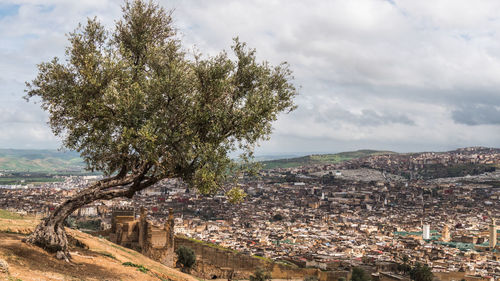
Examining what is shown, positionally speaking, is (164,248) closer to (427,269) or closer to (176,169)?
(176,169)

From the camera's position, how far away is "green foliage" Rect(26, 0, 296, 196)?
37.5 feet

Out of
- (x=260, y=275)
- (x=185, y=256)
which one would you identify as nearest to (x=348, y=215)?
(x=260, y=275)

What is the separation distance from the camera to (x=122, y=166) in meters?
12.8

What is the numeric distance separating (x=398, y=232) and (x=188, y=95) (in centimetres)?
6641

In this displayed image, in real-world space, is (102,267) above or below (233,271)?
above

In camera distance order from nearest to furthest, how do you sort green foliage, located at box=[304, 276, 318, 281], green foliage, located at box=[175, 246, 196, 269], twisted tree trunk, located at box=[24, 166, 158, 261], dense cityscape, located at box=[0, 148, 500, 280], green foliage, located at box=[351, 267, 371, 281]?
1. twisted tree trunk, located at box=[24, 166, 158, 261]
2. green foliage, located at box=[175, 246, 196, 269]
3. green foliage, located at box=[304, 276, 318, 281]
4. green foliage, located at box=[351, 267, 371, 281]
5. dense cityscape, located at box=[0, 148, 500, 280]

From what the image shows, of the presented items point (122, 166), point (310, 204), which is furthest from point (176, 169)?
point (310, 204)

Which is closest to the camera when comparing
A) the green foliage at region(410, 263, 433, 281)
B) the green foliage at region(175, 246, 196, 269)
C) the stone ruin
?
the stone ruin

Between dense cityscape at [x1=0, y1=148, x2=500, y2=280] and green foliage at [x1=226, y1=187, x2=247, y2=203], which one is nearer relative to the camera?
green foliage at [x1=226, y1=187, x2=247, y2=203]

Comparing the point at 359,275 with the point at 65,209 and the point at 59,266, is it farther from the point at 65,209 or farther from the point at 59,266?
the point at 59,266

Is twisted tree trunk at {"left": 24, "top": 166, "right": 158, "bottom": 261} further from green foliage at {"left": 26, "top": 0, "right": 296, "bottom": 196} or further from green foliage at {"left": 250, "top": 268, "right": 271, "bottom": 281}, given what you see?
green foliage at {"left": 250, "top": 268, "right": 271, "bottom": 281}

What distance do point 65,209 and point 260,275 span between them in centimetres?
1942

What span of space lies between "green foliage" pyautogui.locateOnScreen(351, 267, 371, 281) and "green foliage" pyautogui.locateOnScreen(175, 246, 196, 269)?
40.6ft

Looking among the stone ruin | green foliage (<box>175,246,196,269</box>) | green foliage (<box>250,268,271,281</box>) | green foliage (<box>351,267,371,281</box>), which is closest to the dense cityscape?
green foliage (<box>351,267,371,281</box>)
